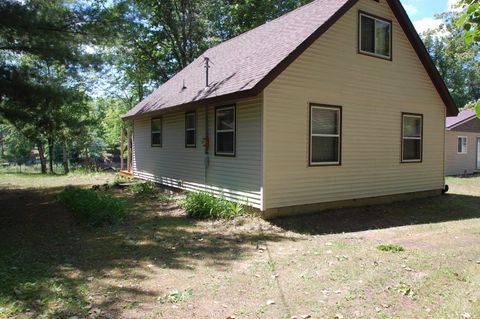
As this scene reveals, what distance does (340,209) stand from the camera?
32.1ft

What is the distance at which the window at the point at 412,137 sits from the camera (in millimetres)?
11664

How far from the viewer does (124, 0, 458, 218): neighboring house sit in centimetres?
869

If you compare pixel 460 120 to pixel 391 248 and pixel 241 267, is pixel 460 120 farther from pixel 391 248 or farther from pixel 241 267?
pixel 241 267

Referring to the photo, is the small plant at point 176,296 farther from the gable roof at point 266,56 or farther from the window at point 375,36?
the window at point 375,36

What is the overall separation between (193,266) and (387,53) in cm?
875

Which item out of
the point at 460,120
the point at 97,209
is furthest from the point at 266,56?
the point at 460,120

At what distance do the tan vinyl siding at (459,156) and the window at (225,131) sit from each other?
17355 millimetres

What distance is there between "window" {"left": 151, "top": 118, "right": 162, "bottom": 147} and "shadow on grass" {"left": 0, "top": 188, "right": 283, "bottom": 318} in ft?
16.4

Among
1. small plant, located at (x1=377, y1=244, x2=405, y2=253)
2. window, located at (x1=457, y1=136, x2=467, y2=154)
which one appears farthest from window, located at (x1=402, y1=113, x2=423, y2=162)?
window, located at (x1=457, y1=136, x2=467, y2=154)

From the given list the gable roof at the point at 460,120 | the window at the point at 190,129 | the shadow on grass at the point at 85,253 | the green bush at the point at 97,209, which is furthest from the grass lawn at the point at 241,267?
the gable roof at the point at 460,120

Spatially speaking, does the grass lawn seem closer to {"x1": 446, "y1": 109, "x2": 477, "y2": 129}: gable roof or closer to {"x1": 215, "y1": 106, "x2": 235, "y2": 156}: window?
{"x1": 215, "y1": 106, "x2": 235, "y2": 156}: window

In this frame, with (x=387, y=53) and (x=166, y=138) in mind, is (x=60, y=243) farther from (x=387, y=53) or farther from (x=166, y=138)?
(x=387, y=53)

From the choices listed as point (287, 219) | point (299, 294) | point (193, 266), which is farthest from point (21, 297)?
point (287, 219)

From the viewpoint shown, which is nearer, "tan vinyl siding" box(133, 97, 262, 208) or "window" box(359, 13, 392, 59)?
"tan vinyl siding" box(133, 97, 262, 208)
